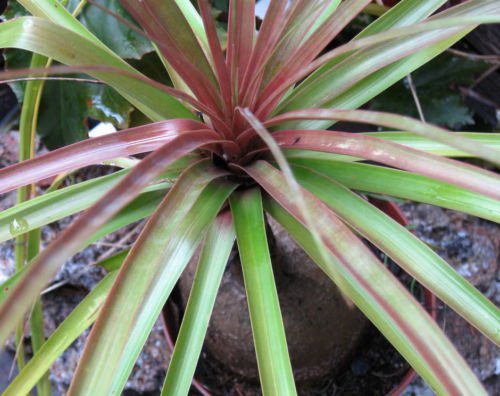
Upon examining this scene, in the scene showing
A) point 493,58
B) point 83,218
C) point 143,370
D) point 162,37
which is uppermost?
point 493,58

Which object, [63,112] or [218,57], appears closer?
[218,57]

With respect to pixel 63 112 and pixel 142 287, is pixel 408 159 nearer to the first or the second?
pixel 142 287

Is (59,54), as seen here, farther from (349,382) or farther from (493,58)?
(493,58)

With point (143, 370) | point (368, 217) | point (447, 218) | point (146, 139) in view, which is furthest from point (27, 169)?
point (447, 218)

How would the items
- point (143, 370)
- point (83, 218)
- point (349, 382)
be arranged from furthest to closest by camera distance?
point (143, 370) < point (349, 382) < point (83, 218)

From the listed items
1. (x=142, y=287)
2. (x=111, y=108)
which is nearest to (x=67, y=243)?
(x=142, y=287)

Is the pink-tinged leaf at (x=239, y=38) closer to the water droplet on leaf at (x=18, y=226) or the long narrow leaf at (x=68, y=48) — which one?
the long narrow leaf at (x=68, y=48)

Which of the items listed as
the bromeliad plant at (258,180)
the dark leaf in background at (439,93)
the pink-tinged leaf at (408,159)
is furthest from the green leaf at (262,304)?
the dark leaf in background at (439,93)
